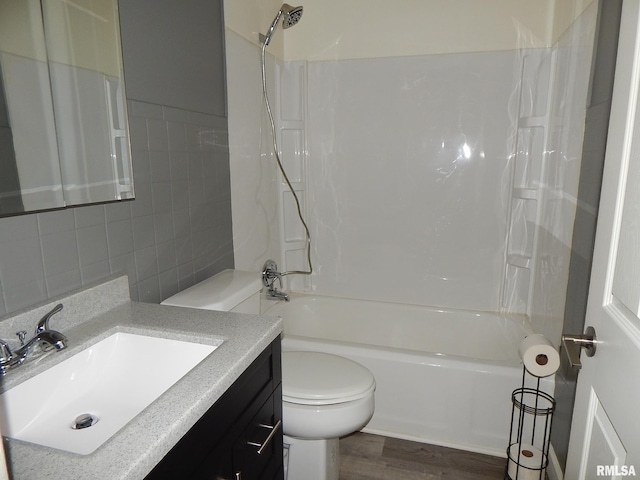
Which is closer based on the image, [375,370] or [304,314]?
[375,370]

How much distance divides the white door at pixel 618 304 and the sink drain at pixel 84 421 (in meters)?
1.00

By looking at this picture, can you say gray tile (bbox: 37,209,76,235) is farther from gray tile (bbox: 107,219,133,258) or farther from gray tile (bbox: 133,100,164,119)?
gray tile (bbox: 133,100,164,119)

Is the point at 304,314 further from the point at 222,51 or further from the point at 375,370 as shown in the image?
the point at 222,51

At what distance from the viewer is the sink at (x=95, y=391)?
0.82 m

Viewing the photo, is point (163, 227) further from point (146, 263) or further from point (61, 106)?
point (61, 106)

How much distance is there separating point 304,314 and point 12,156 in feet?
6.46

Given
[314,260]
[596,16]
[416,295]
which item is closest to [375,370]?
[416,295]

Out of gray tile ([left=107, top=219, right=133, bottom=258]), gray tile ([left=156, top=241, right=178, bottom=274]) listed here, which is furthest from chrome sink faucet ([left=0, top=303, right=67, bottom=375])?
gray tile ([left=156, top=241, right=178, bottom=274])

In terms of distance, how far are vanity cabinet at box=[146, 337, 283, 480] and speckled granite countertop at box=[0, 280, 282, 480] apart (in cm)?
4

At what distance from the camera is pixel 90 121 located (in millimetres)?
1203

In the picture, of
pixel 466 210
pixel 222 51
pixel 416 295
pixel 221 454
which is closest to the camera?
pixel 221 454

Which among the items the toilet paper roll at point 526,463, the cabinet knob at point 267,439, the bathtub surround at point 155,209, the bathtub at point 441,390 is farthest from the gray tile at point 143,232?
the toilet paper roll at point 526,463

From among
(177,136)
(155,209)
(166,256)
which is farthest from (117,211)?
(177,136)

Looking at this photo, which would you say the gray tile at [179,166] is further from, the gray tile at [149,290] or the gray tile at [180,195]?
the gray tile at [149,290]
